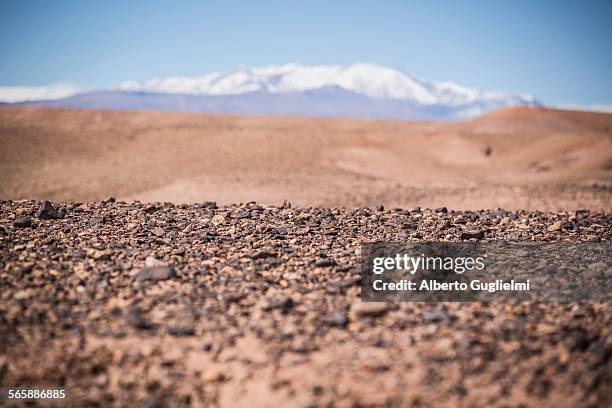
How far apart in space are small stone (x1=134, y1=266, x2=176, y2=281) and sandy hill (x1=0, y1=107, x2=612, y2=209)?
10135 millimetres

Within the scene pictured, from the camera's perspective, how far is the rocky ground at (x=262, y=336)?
125 inches

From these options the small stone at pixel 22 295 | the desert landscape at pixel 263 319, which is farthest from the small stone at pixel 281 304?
the small stone at pixel 22 295

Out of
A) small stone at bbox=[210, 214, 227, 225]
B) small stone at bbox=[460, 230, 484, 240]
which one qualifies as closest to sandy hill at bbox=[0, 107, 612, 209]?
small stone at bbox=[210, 214, 227, 225]

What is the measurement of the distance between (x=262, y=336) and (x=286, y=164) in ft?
61.1

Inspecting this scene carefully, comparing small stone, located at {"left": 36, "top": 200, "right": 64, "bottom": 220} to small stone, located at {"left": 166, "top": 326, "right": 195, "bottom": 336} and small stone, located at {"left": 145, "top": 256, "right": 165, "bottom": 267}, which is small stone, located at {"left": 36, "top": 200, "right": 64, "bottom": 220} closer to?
small stone, located at {"left": 145, "top": 256, "right": 165, "bottom": 267}

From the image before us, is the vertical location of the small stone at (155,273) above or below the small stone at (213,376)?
above

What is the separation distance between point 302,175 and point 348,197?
4.37m

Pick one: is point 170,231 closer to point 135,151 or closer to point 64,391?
point 64,391

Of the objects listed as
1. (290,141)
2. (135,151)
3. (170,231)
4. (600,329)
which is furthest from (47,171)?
(600,329)

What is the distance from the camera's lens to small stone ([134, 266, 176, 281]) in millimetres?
4820

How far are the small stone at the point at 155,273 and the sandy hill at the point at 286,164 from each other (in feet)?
33.2

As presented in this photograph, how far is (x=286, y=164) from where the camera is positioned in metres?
22.2

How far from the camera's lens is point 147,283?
4.73 m

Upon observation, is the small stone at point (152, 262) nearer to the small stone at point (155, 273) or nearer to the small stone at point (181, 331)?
the small stone at point (155, 273)
